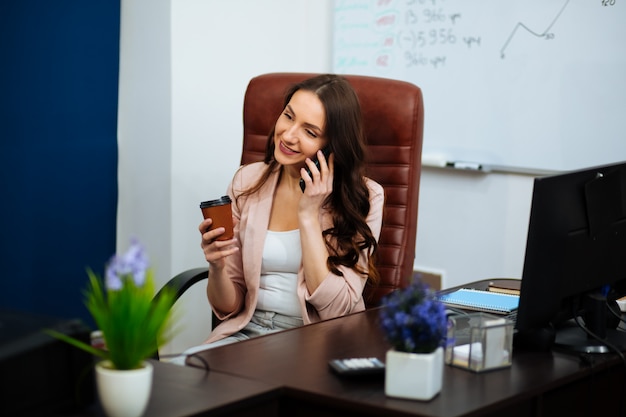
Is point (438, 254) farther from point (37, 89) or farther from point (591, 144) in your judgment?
point (37, 89)

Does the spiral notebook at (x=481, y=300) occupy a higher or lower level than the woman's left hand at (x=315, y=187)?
lower

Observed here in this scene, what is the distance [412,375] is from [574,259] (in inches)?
21.0

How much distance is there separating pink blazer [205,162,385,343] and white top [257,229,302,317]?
28 millimetres

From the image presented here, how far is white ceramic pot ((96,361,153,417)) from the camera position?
1.38 m

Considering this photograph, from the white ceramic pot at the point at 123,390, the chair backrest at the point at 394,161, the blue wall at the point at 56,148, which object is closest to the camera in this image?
the white ceramic pot at the point at 123,390

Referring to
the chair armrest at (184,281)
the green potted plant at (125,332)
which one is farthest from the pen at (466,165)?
the green potted plant at (125,332)

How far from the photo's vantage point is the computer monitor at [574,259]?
5.96ft

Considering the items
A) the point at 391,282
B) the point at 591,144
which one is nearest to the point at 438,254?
the point at 591,144

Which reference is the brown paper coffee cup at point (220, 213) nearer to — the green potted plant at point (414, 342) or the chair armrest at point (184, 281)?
the chair armrest at point (184, 281)

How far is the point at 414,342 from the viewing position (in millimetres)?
1559

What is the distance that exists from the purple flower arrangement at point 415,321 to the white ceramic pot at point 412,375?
0.06 feet

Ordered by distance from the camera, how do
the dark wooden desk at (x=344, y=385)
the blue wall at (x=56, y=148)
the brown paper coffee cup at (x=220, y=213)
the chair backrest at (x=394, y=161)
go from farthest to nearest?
the blue wall at (x=56, y=148) < the chair backrest at (x=394, y=161) < the brown paper coffee cup at (x=220, y=213) < the dark wooden desk at (x=344, y=385)

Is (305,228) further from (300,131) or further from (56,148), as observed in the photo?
(56,148)

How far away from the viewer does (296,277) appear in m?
2.42
